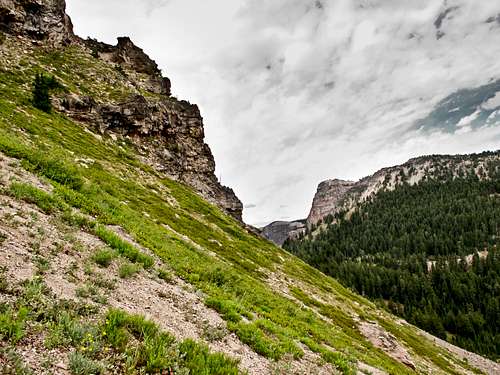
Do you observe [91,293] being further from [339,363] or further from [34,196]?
[339,363]

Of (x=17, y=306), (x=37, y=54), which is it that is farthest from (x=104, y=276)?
(x=37, y=54)

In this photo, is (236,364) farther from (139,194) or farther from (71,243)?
(139,194)

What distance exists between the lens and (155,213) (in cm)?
3136

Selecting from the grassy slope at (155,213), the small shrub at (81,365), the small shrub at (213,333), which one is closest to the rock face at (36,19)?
the grassy slope at (155,213)

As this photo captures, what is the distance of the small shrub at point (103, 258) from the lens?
36.8ft

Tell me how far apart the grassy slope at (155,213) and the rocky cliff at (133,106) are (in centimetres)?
292

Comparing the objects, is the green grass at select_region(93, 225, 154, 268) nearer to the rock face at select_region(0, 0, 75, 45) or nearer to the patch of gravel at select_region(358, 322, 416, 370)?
the patch of gravel at select_region(358, 322, 416, 370)

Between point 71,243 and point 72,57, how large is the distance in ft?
232

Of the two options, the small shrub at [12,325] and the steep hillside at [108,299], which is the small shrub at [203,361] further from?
the small shrub at [12,325]

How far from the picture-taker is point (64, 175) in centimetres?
1920

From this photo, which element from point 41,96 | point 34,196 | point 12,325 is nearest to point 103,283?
point 12,325

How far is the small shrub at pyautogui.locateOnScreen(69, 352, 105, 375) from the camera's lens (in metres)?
5.70

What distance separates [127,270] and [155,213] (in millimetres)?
20582

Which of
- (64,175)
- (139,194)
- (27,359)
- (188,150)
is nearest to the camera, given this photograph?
(27,359)
